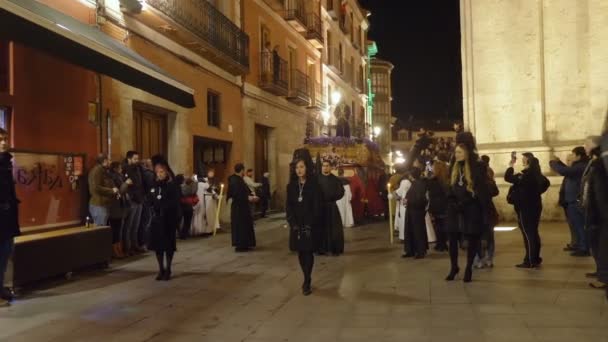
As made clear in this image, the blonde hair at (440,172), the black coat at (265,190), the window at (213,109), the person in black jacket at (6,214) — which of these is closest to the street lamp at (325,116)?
the black coat at (265,190)

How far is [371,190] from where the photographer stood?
19.0m

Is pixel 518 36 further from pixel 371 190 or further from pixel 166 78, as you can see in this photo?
pixel 166 78

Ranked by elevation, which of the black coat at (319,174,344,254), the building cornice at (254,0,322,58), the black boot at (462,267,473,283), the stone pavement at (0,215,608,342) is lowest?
the stone pavement at (0,215,608,342)

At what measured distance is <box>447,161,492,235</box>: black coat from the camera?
748 cm

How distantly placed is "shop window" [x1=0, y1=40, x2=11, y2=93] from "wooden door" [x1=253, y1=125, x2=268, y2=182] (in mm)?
13080

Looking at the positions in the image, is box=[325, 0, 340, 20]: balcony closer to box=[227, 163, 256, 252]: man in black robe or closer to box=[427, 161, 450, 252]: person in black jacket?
box=[227, 163, 256, 252]: man in black robe

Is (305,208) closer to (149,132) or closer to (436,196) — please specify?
(436,196)

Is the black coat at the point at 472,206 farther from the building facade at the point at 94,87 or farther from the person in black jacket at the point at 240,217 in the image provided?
the building facade at the point at 94,87

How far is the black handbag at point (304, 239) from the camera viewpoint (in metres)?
7.25

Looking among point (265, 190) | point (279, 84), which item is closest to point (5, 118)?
point (265, 190)

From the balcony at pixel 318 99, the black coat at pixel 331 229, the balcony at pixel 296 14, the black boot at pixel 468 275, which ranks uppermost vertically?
the balcony at pixel 296 14

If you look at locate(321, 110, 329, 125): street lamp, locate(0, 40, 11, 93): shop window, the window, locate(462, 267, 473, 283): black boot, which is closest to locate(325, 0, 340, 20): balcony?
locate(321, 110, 329, 125): street lamp

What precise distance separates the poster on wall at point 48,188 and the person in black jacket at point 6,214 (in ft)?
7.26

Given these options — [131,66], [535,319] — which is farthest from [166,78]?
[535,319]
